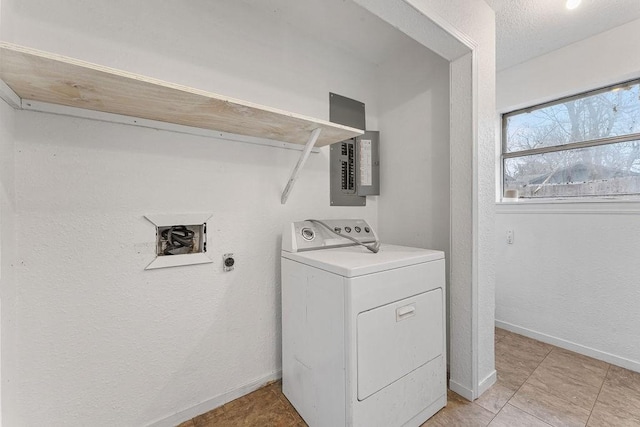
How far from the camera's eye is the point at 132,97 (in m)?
0.97

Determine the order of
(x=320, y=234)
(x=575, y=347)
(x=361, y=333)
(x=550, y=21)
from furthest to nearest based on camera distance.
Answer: (x=575, y=347) < (x=550, y=21) < (x=320, y=234) < (x=361, y=333)

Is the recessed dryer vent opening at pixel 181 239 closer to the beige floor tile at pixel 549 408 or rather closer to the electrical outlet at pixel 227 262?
the electrical outlet at pixel 227 262

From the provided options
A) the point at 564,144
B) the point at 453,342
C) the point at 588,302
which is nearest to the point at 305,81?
the point at 453,342

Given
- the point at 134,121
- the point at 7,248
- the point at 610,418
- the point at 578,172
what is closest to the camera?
the point at 7,248

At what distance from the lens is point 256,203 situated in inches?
61.1

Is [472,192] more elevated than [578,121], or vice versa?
[578,121]

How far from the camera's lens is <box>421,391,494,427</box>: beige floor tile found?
1283 millimetres

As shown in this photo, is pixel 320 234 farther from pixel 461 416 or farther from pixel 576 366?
pixel 576 366

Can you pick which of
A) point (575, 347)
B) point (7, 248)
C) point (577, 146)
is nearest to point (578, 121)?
point (577, 146)

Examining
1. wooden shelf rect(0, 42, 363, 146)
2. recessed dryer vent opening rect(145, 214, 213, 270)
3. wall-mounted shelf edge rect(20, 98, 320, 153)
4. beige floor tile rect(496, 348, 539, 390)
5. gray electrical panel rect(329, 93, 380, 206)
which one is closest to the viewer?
wooden shelf rect(0, 42, 363, 146)

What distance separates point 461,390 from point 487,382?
190 mm

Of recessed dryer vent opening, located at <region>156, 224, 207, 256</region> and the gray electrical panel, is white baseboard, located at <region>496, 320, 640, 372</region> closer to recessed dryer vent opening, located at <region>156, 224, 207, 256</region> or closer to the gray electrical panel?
the gray electrical panel

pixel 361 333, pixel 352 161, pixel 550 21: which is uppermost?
pixel 550 21

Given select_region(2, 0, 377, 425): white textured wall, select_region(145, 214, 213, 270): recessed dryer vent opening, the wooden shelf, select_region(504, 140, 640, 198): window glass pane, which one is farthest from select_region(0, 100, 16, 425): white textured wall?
select_region(504, 140, 640, 198): window glass pane
